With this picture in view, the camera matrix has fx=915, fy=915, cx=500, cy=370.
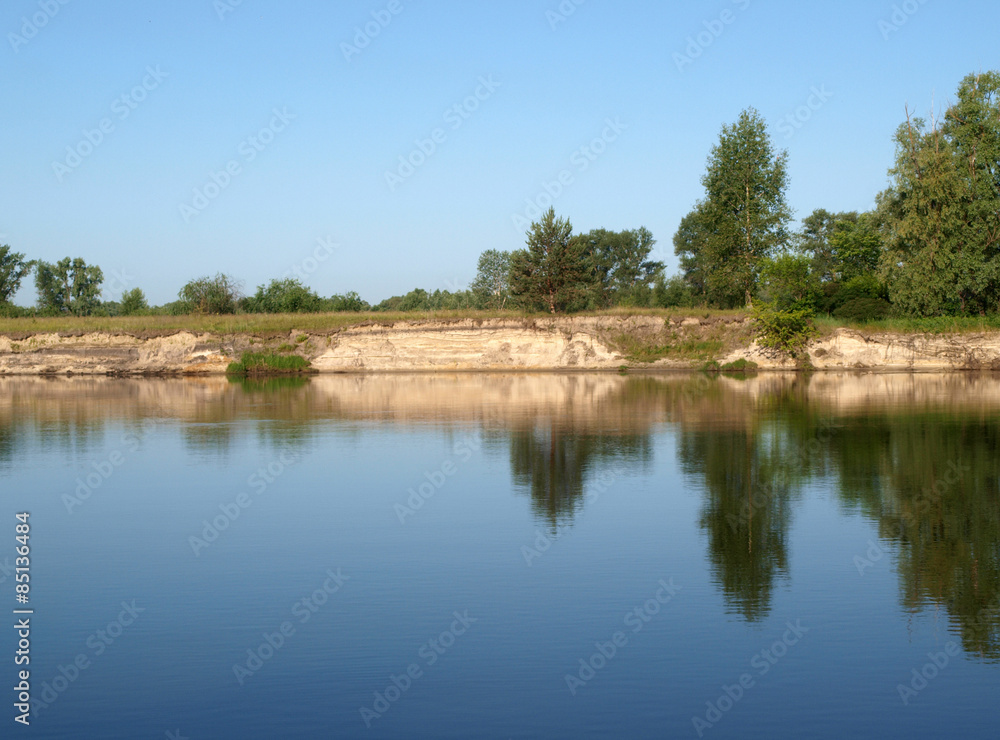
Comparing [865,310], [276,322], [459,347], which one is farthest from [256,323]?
[865,310]

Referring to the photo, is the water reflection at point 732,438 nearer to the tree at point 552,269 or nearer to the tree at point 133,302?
the tree at point 552,269

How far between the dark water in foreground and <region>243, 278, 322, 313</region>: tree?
58121mm

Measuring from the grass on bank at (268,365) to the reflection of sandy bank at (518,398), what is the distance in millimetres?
6665

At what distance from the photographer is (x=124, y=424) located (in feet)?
89.8

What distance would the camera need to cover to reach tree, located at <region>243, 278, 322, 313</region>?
7975 centimetres

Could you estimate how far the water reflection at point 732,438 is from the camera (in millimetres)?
11023

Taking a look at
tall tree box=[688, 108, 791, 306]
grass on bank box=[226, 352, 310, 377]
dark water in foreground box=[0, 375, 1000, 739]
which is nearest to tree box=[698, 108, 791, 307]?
tall tree box=[688, 108, 791, 306]

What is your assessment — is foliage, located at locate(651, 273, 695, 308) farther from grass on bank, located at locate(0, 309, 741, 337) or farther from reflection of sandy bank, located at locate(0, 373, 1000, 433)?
reflection of sandy bank, located at locate(0, 373, 1000, 433)

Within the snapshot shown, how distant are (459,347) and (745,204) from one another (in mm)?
22221

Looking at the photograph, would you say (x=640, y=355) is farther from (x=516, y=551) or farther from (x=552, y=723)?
(x=552, y=723)

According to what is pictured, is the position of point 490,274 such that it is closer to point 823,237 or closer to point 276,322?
point 823,237

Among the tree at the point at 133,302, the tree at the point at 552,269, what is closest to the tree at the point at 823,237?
the tree at the point at 552,269

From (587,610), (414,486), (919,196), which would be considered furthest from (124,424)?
(919,196)

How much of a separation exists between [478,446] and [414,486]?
201 inches
